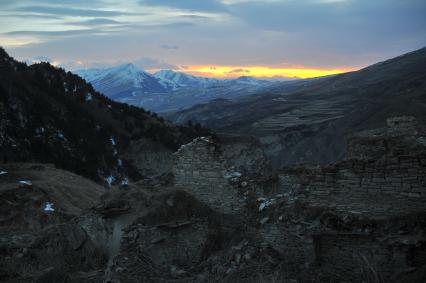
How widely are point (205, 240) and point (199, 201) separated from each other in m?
1.00

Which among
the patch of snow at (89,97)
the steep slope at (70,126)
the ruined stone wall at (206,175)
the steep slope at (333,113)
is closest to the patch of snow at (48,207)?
the ruined stone wall at (206,175)

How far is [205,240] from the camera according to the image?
11.1 meters

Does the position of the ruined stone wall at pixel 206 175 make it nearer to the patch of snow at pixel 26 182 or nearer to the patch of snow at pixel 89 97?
the patch of snow at pixel 26 182

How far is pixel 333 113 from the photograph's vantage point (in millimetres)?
92375

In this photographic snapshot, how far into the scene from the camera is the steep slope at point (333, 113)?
210ft

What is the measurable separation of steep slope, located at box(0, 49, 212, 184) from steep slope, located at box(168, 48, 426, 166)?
1534 centimetres

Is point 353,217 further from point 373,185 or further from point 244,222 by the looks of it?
point 244,222

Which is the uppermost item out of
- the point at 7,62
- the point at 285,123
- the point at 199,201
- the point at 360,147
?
the point at 7,62

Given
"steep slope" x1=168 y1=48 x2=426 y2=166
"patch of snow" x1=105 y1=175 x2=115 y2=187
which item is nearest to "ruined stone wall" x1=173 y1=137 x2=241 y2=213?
"patch of snow" x1=105 y1=175 x2=115 y2=187

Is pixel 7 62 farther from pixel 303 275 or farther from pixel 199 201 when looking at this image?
pixel 303 275

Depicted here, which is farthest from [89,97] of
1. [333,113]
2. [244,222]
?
[244,222]

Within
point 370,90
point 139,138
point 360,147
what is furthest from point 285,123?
point 360,147

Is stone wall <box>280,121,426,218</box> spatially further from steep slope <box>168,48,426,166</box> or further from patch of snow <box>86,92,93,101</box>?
patch of snow <box>86,92,93,101</box>

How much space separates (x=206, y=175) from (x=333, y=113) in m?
83.9
